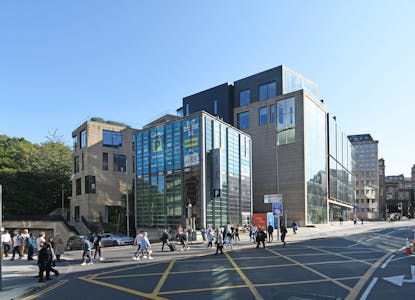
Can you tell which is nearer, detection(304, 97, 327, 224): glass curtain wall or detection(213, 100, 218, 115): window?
detection(304, 97, 327, 224): glass curtain wall

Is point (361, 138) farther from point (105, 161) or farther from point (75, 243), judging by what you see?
point (75, 243)

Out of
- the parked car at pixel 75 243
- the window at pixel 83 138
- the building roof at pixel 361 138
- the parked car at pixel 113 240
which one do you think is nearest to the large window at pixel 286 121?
the window at pixel 83 138

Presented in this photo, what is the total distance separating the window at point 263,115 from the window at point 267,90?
2.10m

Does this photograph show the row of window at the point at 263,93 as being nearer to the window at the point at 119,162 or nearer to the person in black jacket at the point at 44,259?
the window at the point at 119,162

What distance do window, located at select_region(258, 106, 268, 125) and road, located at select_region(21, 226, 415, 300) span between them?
132 feet

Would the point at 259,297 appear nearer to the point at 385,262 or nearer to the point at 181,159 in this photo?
the point at 385,262

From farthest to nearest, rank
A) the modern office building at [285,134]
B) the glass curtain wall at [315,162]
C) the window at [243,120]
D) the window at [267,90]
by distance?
the window at [243,120]
the window at [267,90]
the glass curtain wall at [315,162]
the modern office building at [285,134]

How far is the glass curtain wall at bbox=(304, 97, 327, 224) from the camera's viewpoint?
54.6 m

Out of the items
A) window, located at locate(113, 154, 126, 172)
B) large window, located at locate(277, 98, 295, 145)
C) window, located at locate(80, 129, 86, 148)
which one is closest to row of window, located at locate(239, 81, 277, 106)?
large window, located at locate(277, 98, 295, 145)

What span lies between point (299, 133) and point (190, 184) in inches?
902

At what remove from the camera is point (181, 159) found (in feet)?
130

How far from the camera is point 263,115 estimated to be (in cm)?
5822

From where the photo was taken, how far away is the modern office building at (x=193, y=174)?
36969 millimetres

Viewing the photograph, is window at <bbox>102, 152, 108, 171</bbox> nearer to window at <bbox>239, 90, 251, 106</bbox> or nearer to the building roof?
window at <bbox>239, 90, 251, 106</bbox>
